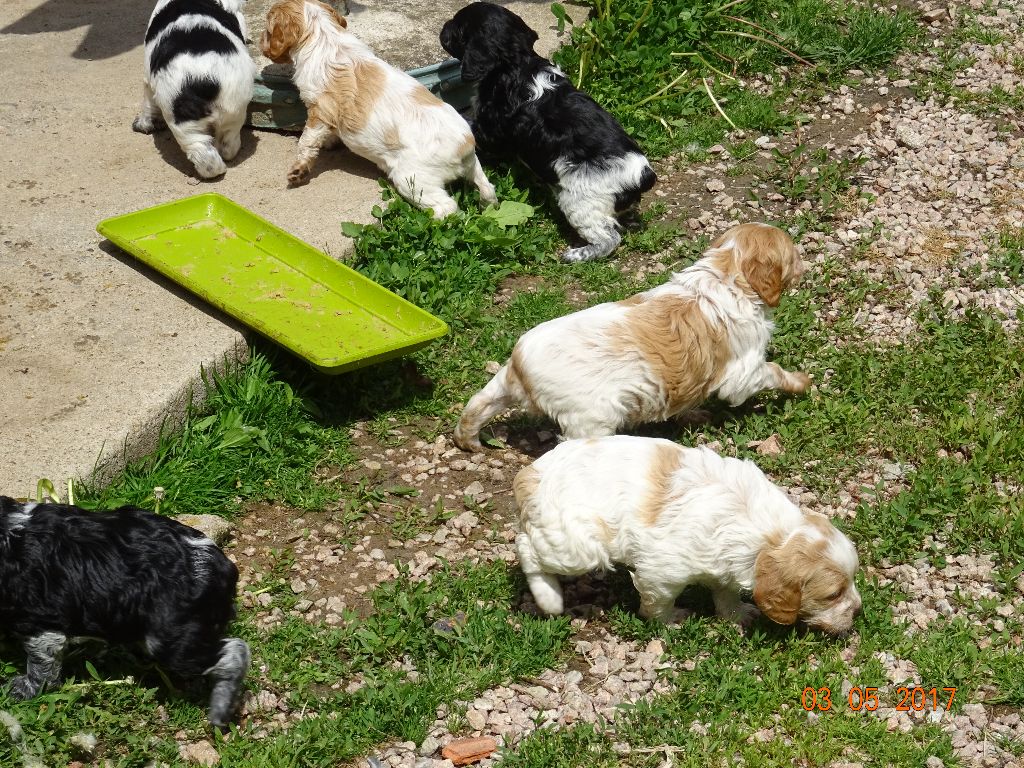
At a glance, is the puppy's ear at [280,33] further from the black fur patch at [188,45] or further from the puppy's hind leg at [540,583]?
the puppy's hind leg at [540,583]

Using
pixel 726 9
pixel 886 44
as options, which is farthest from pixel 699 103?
pixel 886 44

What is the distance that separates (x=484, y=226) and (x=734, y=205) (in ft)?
5.57

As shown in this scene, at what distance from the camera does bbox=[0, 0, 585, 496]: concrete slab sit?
4789 millimetres

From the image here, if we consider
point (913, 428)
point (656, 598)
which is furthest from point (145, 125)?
point (913, 428)

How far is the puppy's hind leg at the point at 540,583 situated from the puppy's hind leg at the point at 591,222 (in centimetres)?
267

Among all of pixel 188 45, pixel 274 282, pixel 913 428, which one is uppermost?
pixel 188 45

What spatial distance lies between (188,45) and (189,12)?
344mm

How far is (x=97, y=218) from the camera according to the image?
600 cm

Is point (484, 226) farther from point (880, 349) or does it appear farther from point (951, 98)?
point (951, 98)

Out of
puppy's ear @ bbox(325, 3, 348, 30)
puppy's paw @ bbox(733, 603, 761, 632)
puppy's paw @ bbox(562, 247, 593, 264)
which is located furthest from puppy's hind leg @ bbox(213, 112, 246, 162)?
puppy's paw @ bbox(733, 603, 761, 632)

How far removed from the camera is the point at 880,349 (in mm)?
5730

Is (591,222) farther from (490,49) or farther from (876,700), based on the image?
(876,700)

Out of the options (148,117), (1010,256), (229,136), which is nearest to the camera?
(1010,256)

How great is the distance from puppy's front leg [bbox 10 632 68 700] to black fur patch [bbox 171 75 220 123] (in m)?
3.41
